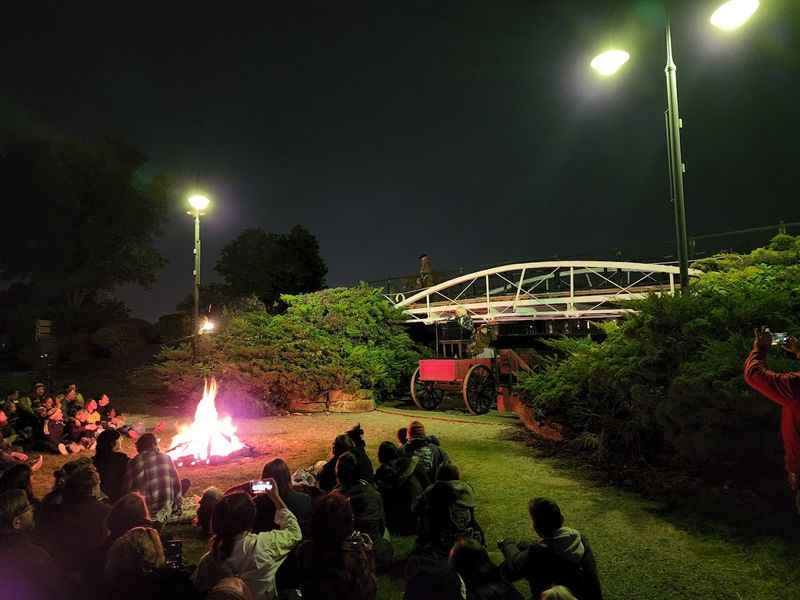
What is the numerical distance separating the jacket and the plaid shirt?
9.50ft

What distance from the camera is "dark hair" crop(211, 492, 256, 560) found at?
3080 mm

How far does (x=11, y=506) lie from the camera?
10.6 feet

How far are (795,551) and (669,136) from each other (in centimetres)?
589

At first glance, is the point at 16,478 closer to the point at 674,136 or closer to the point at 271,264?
the point at 674,136

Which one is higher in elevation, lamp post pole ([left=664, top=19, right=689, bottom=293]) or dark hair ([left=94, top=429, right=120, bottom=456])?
lamp post pole ([left=664, top=19, right=689, bottom=293])

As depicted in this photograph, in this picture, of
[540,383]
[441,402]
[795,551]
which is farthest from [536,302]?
[795,551]

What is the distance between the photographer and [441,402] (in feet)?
56.4

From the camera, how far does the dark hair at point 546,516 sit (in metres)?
3.05

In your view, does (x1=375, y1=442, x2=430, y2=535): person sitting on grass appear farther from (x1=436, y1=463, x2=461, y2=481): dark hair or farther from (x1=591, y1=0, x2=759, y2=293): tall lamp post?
(x1=591, y1=0, x2=759, y2=293): tall lamp post

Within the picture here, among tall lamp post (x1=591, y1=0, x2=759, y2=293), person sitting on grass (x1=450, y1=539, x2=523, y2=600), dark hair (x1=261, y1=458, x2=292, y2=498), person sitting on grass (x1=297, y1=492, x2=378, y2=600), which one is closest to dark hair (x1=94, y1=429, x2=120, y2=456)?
dark hair (x1=261, y1=458, x2=292, y2=498)

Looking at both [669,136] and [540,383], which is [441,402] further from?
[669,136]

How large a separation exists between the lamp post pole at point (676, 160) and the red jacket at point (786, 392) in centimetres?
342

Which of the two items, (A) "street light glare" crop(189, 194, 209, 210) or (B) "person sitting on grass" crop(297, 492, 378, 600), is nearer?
(B) "person sitting on grass" crop(297, 492, 378, 600)

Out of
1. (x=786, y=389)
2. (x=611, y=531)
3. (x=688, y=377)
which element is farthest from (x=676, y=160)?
(x=611, y=531)
